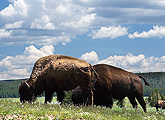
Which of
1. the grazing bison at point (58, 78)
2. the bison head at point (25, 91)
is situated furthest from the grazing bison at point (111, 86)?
the bison head at point (25, 91)

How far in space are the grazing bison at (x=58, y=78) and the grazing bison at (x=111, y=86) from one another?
3.91 feet

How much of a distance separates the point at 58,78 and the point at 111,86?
376cm

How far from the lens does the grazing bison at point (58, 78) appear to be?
1487cm

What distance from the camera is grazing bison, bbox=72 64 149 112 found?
16.5 metres

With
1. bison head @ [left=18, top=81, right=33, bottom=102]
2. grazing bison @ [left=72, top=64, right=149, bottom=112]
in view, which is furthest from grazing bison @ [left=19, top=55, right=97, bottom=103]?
grazing bison @ [left=72, top=64, right=149, bottom=112]

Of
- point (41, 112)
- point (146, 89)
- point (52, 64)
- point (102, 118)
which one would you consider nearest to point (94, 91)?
point (52, 64)

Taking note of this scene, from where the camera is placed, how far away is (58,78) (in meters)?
14.9

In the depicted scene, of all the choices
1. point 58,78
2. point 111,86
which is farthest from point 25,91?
point 111,86

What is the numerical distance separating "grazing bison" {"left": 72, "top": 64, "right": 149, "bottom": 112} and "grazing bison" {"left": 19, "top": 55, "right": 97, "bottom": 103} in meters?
1.19

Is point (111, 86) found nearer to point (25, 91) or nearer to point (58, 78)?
point (58, 78)

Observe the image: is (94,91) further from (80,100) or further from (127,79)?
(127,79)

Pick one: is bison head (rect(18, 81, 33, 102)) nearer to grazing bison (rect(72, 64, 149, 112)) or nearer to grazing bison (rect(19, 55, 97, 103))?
grazing bison (rect(19, 55, 97, 103))

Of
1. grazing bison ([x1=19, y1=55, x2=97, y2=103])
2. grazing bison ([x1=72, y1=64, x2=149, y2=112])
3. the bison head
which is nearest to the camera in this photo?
grazing bison ([x1=19, y1=55, x2=97, y2=103])

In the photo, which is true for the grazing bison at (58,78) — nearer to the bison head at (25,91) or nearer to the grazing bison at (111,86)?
the bison head at (25,91)
